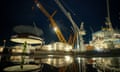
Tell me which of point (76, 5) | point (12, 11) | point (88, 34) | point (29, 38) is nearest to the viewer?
point (29, 38)

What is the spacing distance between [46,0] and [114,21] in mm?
14331

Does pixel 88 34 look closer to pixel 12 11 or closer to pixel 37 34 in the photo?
pixel 12 11

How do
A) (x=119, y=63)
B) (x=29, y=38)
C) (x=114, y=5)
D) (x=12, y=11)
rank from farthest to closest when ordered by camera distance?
(x=12, y=11), (x=114, y=5), (x=119, y=63), (x=29, y=38)

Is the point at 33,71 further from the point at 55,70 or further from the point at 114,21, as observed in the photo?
the point at 114,21

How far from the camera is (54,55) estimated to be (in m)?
0.92

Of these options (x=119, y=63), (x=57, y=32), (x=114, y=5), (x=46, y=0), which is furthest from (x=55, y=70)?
(x=46, y=0)

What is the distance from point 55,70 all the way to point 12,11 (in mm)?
15373

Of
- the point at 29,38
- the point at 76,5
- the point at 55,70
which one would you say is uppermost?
the point at 76,5

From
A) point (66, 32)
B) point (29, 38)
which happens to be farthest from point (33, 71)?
point (66, 32)

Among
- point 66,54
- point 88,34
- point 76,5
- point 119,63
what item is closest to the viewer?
point 66,54

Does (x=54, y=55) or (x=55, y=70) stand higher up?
(x=54, y=55)

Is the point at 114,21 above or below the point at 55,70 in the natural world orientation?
above

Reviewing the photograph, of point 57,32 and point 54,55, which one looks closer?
point 54,55

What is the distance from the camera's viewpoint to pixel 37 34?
222cm
